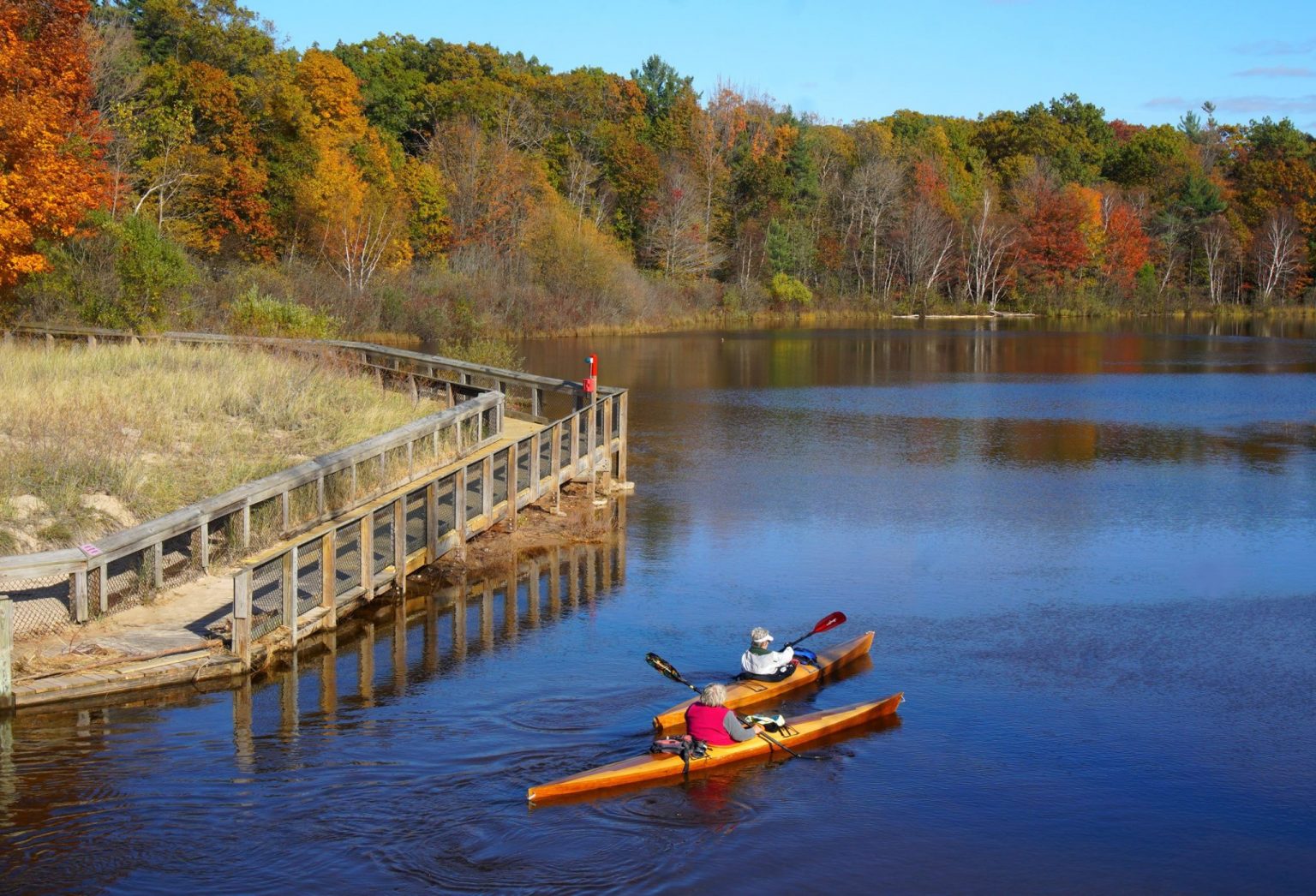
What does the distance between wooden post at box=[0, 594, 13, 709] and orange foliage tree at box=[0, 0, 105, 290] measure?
15152mm

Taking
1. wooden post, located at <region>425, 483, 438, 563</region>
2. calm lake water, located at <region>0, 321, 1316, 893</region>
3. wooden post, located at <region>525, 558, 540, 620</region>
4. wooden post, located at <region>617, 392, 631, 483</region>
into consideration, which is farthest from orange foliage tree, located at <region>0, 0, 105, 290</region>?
wooden post, located at <region>525, 558, 540, 620</region>

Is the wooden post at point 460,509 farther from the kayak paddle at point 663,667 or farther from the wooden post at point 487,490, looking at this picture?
the kayak paddle at point 663,667

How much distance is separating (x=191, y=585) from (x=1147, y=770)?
10.8 m

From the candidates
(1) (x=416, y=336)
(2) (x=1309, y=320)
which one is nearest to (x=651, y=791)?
(1) (x=416, y=336)

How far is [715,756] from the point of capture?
1223 centimetres

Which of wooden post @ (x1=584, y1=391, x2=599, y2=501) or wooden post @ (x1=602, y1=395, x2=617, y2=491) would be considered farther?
wooden post @ (x1=602, y1=395, x2=617, y2=491)

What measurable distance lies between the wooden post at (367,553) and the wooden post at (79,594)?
3.19 meters

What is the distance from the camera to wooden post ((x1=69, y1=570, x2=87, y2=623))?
13.6 m

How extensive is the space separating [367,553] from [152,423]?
705 cm

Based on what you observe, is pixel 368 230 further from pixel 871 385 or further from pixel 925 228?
pixel 925 228

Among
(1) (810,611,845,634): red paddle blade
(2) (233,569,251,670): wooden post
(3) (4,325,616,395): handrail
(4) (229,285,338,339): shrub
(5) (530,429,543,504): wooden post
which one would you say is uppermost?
(4) (229,285,338,339): shrub

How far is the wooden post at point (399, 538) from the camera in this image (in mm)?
16719

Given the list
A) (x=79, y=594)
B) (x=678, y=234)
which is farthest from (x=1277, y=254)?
(x=79, y=594)

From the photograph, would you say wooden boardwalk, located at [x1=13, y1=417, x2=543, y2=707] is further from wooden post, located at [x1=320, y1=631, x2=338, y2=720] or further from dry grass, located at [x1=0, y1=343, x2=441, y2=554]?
dry grass, located at [x1=0, y1=343, x2=441, y2=554]
